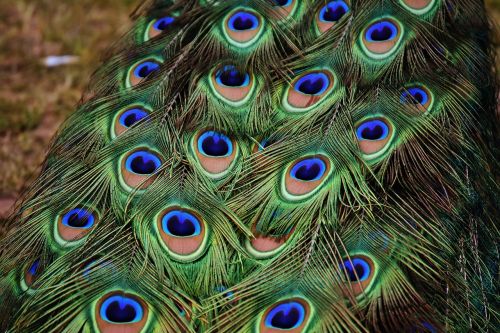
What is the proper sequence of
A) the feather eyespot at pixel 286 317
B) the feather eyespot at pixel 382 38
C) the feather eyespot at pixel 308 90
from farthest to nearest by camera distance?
the feather eyespot at pixel 382 38 < the feather eyespot at pixel 308 90 < the feather eyespot at pixel 286 317

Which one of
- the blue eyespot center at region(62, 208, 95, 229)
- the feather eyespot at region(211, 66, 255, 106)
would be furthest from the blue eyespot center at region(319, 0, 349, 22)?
the blue eyespot center at region(62, 208, 95, 229)

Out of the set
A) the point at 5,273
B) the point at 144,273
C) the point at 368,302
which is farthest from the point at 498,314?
the point at 5,273

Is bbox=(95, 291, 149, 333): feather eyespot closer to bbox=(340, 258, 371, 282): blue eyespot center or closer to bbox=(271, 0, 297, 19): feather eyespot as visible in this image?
bbox=(340, 258, 371, 282): blue eyespot center

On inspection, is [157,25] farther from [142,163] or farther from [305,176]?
[305,176]

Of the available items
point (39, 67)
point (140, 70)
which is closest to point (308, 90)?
point (140, 70)

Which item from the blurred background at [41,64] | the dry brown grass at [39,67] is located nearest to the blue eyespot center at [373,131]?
the dry brown grass at [39,67]

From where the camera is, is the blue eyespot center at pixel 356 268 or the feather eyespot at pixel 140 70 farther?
the feather eyespot at pixel 140 70

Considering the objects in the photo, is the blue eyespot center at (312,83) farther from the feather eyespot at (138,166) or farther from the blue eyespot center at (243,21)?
the feather eyespot at (138,166)
